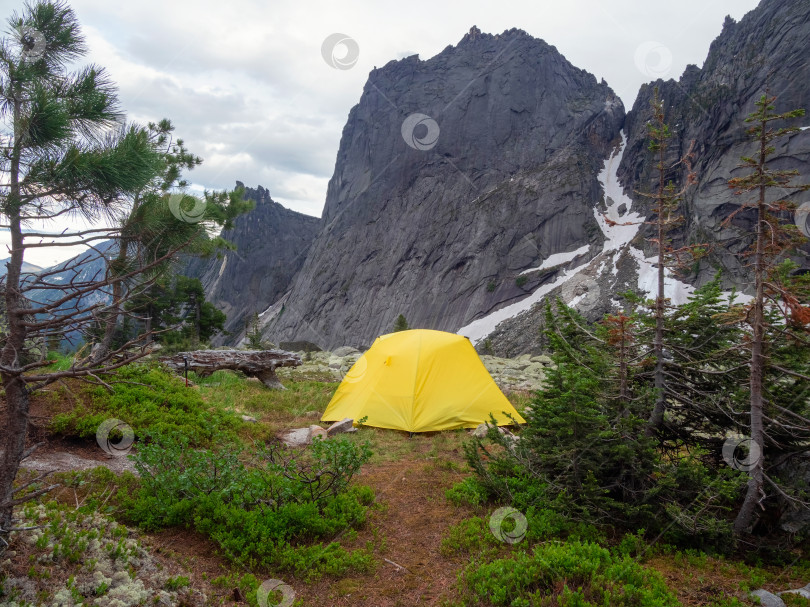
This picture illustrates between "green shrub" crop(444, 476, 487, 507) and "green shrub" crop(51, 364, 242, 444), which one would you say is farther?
"green shrub" crop(51, 364, 242, 444)

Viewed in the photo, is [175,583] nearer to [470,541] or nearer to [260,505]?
[260,505]

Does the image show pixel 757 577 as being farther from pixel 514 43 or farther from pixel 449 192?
pixel 514 43

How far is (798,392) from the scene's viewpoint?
566 centimetres

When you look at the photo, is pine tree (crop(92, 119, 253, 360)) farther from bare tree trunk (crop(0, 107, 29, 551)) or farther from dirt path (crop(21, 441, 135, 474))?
dirt path (crop(21, 441, 135, 474))

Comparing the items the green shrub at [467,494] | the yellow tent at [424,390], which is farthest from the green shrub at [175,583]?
the yellow tent at [424,390]

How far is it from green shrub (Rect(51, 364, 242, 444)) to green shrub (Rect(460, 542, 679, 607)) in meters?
4.38

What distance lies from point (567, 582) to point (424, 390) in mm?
6952

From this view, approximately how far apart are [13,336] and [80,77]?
5.77 metres

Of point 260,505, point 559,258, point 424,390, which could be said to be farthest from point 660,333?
point 559,258

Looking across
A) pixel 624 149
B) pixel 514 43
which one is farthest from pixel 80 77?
pixel 514 43

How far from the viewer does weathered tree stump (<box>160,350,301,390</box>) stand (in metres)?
14.4

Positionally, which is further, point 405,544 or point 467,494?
point 467,494

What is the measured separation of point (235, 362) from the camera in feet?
48.1

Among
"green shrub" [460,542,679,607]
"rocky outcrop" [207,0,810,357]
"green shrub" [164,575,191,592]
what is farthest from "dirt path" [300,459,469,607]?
"rocky outcrop" [207,0,810,357]
